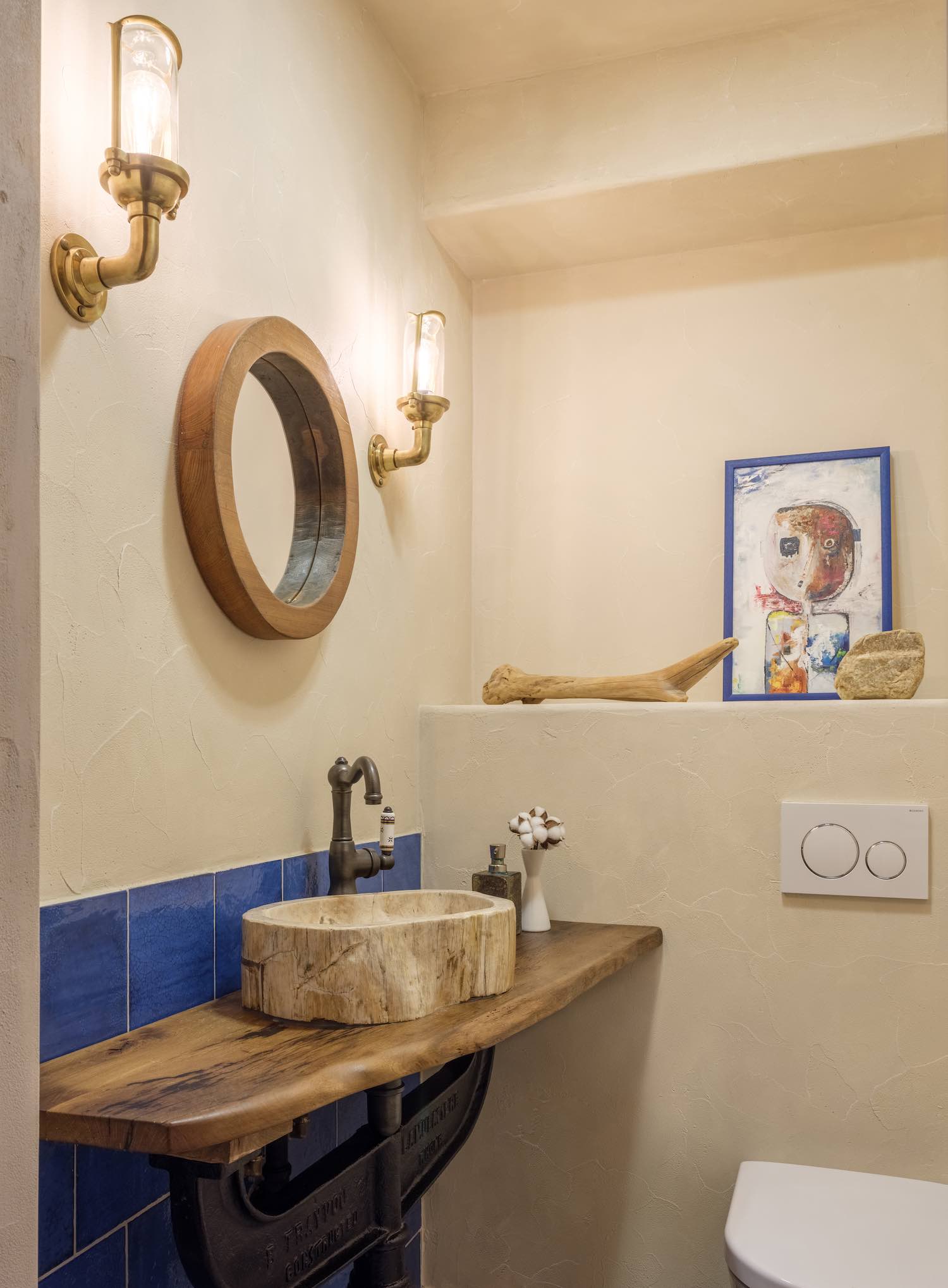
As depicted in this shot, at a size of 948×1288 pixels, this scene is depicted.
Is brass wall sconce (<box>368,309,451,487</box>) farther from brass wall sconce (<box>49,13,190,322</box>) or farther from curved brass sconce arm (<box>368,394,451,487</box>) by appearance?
brass wall sconce (<box>49,13,190,322</box>)

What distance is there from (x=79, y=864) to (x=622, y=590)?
1.36 m

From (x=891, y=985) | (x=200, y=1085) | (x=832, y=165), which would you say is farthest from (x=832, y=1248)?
(x=832, y=165)

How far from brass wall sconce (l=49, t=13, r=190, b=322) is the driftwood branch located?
105 centimetres

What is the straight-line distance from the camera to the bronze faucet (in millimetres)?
1473

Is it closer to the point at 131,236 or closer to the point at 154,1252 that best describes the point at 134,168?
the point at 131,236

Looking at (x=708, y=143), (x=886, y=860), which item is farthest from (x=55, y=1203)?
(x=708, y=143)

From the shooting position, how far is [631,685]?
6.01ft

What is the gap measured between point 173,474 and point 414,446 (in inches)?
24.8

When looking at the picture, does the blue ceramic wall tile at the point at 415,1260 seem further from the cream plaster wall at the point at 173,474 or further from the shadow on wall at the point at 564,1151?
the cream plaster wall at the point at 173,474

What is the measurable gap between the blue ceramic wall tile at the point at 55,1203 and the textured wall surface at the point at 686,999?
921mm

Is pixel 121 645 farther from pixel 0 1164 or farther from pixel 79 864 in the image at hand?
pixel 0 1164

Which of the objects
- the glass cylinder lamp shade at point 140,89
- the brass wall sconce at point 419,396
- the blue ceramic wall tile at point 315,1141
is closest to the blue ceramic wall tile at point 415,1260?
the blue ceramic wall tile at point 315,1141

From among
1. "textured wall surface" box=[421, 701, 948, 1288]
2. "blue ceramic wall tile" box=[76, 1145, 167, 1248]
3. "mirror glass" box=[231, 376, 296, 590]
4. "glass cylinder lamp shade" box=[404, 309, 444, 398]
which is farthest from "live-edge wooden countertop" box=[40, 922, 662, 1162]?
"glass cylinder lamp shade" box=[404, 309, 444, 398]

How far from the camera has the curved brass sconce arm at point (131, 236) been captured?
3.47ft
